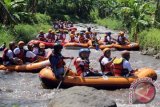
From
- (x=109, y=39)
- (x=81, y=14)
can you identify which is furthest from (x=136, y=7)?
(x=81, y=14)

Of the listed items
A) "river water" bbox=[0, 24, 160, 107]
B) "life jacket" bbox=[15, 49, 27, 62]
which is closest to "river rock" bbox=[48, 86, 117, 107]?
"river water" bbox=[0, 24, 160, 107]

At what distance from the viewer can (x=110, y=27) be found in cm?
4075

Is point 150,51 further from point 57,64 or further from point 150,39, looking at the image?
point 57,64

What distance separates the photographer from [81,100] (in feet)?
22.0

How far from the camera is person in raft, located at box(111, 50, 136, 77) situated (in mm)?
10843

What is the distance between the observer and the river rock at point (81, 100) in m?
6.62

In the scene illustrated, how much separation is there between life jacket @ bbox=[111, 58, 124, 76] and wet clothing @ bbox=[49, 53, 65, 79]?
1525 millimetres

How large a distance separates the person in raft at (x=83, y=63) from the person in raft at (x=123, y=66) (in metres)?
0.56

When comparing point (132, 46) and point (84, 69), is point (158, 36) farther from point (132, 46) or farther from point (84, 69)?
point (84, 69)

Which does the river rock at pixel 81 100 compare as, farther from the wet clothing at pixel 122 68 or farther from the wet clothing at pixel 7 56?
the wet clothing at pixel 7 56

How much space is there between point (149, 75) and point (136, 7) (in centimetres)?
1454

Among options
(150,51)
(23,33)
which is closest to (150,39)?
(150,51)

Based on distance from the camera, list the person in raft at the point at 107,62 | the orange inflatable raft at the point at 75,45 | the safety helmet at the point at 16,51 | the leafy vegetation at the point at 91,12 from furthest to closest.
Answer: the leafy vegetation at the point at 91,12, the orange inflatable raft at the point at 75,45, the safety helmet at the point at 16,51, the person in raft at the point at 107,62

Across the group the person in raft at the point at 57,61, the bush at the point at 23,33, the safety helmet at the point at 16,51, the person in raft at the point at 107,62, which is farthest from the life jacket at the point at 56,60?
the bush at the point at 23,33
